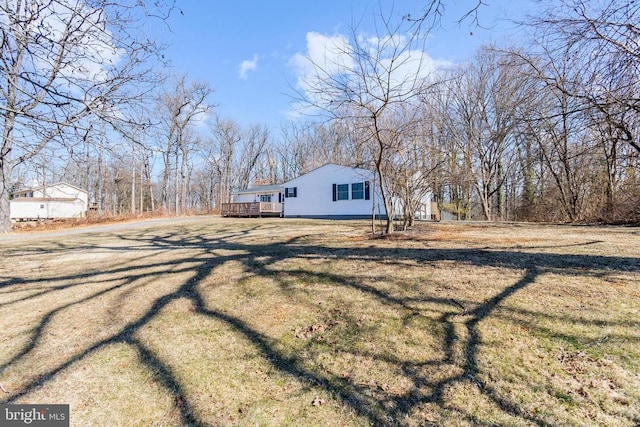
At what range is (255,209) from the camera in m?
23.3

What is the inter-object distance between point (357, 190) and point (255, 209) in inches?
352

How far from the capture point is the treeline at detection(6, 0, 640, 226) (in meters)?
3.88

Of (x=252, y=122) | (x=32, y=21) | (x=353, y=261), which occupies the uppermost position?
(x=252, y=122)

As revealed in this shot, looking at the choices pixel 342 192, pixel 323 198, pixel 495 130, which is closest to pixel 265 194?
pixel 323 198

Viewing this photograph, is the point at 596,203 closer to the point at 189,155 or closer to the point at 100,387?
the point at 100,387

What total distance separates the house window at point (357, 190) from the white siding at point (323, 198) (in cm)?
18

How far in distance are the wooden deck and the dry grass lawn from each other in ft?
59.2

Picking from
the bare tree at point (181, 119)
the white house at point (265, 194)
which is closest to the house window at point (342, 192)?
the white house at point (265, 194)

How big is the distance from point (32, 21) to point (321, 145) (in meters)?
32.7

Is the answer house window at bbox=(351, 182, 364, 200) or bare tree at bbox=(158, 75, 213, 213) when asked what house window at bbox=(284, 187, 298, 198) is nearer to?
house window at bbox=(351, 182, 364, 200)

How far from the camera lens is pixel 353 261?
5109 millimetres

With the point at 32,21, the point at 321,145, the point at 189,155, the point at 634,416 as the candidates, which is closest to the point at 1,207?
the point at 32,21

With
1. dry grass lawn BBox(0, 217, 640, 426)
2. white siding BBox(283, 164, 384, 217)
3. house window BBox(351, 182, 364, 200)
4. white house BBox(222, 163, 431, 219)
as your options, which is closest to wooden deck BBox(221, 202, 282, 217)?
white house BBox(222, 163, 431, 219)

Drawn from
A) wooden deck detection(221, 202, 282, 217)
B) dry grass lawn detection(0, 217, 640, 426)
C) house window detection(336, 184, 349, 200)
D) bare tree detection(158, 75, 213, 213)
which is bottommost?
dry grass lawn detection(0, 217, 640, 426)
